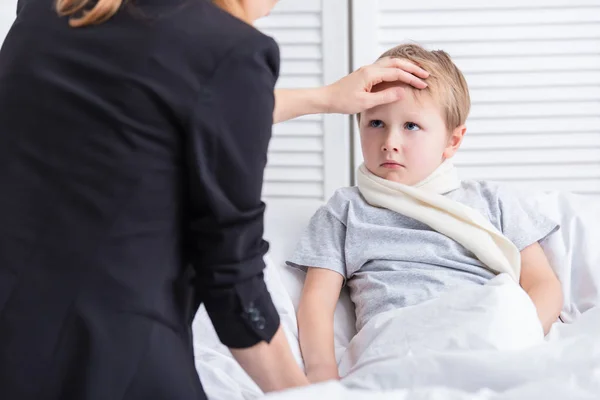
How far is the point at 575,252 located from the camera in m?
1.73

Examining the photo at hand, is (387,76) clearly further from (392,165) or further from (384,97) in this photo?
(392,165)

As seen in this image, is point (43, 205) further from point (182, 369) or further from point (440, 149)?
point (440, 149)

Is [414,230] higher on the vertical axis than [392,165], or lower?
lower

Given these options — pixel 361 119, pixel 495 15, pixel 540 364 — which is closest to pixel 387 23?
pixel 495 15

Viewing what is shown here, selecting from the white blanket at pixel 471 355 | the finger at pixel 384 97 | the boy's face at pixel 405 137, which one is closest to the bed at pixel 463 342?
the white blanket at pixel 471 355

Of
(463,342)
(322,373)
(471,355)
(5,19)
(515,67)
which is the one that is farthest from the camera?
(515,67)

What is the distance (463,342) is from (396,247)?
40 cm

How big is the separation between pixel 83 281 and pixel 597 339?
2.17ft

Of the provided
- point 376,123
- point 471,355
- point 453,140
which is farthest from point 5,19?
point 471,355

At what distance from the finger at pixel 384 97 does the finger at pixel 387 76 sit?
2 cm

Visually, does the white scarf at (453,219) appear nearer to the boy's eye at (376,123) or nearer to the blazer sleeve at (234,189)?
the boy's eye at (376,123)

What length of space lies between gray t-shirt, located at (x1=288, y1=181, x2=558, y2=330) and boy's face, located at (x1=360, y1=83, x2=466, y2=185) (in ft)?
0.26

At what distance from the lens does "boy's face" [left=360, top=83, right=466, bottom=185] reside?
1602 mm

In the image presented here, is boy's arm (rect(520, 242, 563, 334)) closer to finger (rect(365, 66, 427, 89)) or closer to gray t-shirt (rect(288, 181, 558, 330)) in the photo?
gray t-shirt (rect(288, 181, 558, 330))
